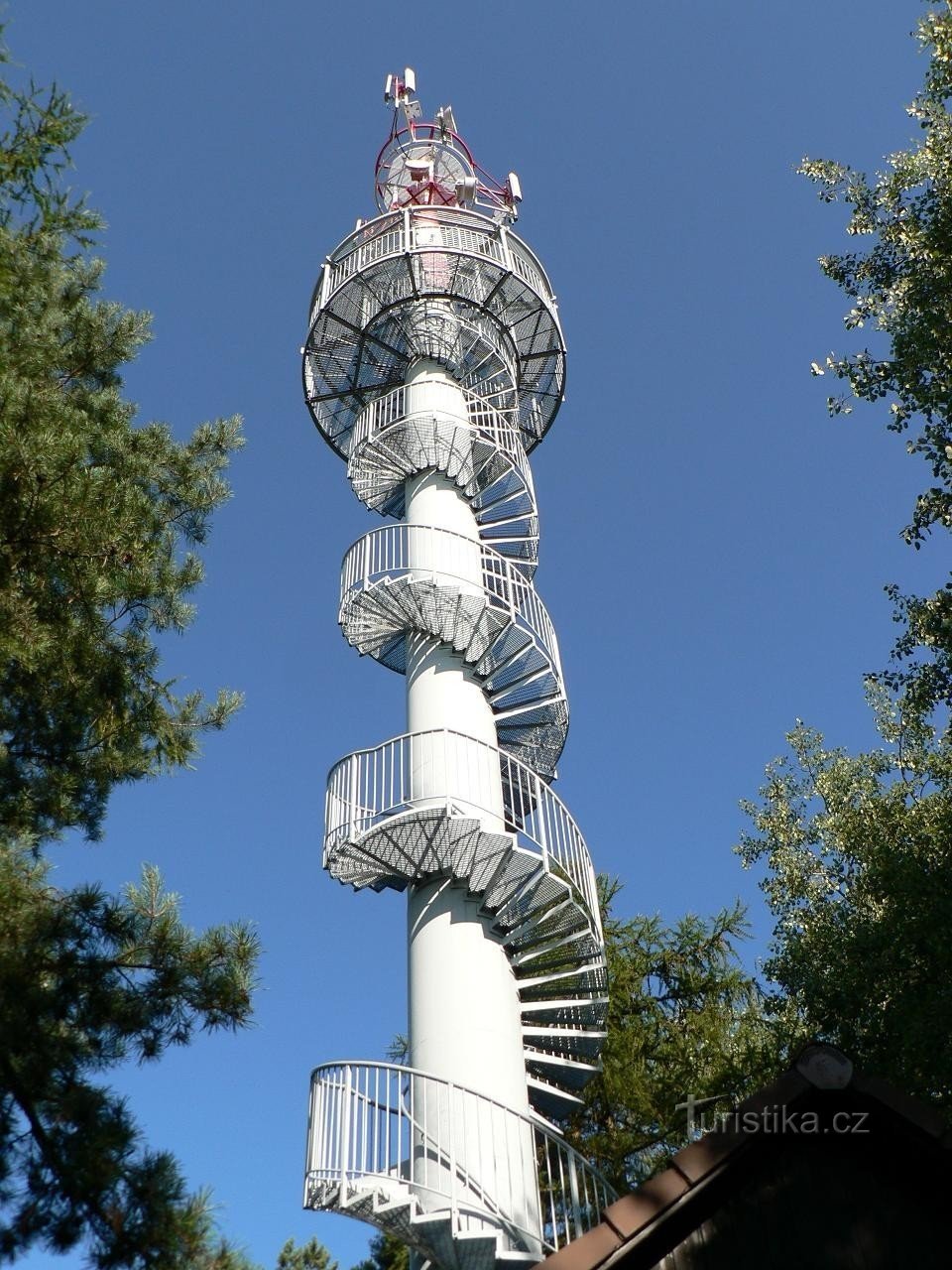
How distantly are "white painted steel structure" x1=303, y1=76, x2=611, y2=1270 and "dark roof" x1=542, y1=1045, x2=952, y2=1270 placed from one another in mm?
3669

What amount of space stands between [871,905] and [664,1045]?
12.8 ft

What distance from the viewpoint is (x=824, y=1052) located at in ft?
22.9

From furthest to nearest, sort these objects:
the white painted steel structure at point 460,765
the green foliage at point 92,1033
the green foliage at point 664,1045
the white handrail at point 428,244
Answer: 1. the white handrail at point 428,244
2. the green foliage at point 664,1045
3. the white painted steel structure at point 460,765
4. the green foliage at point 92,1033

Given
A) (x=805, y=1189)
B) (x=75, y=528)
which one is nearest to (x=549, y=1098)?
(x=805, y=1189)

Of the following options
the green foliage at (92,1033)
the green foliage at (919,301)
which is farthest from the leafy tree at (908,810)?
the green foliage at (92,1033)

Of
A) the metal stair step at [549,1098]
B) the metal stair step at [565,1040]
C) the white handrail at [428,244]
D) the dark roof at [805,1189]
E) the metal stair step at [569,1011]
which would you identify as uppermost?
the white handrail at [428,244]

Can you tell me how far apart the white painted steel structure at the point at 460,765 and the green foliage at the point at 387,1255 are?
296 centimetres

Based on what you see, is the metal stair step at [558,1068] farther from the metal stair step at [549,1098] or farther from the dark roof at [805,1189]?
the dark roof at [805,1189]

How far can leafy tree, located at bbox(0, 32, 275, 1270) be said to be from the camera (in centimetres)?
682

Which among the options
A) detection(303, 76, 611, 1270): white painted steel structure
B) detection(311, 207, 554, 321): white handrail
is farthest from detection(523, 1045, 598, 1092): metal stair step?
detection(311, 207, 554, 321): white handrail

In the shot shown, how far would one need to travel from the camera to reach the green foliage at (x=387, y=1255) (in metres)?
17.1

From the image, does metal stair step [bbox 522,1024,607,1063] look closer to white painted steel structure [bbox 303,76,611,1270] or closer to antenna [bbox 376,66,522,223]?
white painted steel structure [bbox 303,76,611,1270]

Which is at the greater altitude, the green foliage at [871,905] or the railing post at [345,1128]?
the green foliage at [871,905]

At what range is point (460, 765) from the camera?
44.4 ft
